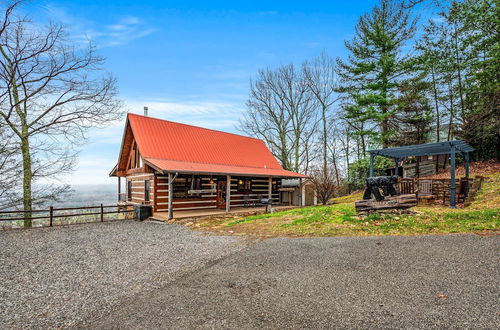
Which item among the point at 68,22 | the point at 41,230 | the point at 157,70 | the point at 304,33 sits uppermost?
the point at 304,33

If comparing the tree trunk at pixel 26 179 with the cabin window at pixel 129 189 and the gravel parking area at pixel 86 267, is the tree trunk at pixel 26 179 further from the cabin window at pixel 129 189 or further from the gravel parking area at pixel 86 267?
the cabin window at pixel 129 189

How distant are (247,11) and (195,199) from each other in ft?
38.3

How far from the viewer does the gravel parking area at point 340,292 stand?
3252mm

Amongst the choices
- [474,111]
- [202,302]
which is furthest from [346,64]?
[202,302]

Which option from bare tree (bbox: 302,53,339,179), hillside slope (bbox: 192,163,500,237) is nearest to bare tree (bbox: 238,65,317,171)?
bare tree (bbox: 302,53,339,179)

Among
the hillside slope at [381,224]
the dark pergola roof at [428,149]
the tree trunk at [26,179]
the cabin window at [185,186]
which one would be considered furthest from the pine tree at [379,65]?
the tree trunk at [26,179]

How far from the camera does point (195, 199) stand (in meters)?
15.8

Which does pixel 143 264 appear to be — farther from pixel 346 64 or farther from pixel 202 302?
pixel 346 64

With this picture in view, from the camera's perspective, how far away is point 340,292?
402 cm

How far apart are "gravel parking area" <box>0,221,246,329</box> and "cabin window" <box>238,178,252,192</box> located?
8.08m

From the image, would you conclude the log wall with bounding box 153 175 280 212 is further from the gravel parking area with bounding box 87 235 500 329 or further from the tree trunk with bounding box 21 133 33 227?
the gravel parking area with bounding box 87 235 500 329

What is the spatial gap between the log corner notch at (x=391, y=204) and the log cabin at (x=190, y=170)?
7899 millimetres

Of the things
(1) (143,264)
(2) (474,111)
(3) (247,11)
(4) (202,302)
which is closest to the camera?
(4) (202,302)

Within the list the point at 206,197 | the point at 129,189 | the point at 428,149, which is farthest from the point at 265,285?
the point at 129,189
